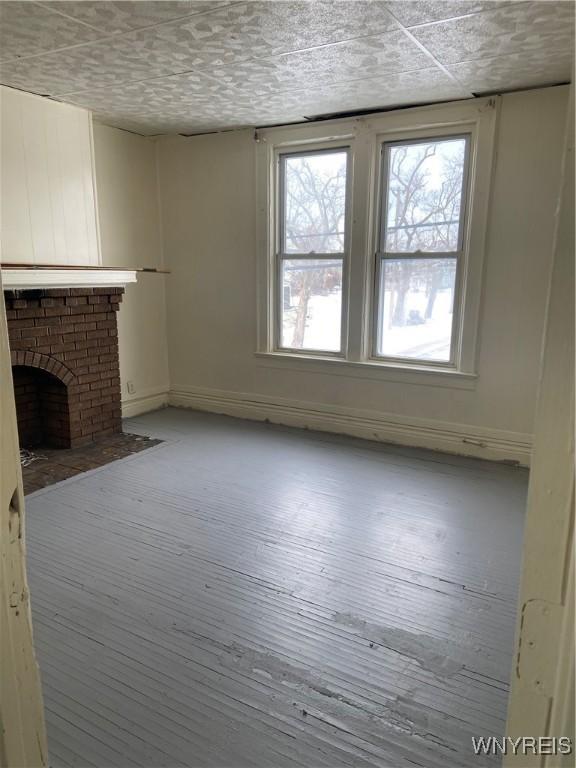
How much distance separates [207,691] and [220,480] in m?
1.78

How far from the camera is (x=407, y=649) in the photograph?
1.91 meters

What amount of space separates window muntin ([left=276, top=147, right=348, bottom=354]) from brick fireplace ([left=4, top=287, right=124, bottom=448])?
1472 millimetres

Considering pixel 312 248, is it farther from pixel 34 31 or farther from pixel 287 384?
pixel 34 31

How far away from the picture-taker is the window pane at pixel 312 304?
14.2 feet

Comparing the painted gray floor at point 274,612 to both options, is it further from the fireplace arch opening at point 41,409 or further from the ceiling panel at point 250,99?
the ceiling panel at point 250,99

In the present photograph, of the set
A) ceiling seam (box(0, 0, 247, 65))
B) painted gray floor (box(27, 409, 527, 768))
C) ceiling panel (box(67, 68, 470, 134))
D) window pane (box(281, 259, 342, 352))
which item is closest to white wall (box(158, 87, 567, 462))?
window pane (box(281, 259, 342, 352))

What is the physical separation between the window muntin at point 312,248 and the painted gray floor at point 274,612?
4.56 feet

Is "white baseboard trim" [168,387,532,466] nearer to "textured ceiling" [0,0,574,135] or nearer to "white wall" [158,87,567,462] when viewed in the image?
"white wall" [158,87,567,462]

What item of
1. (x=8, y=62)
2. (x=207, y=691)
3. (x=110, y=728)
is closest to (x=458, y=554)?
(x=207, y=691)

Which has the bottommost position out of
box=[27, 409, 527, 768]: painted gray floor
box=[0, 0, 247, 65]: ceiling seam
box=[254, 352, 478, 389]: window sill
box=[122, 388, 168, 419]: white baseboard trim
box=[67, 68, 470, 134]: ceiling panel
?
box=[27, 409, 527, 768]: painted gray floor

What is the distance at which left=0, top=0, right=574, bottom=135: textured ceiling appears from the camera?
7.66ft

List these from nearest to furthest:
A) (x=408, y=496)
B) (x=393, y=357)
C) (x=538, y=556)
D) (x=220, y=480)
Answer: (x=538, y=556) < (x=408, y=496) < (x=220, y=480) < (x=393, y=357)

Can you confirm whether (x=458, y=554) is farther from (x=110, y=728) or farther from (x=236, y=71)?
(x=236, y=71)

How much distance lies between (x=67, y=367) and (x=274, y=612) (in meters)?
2.70
